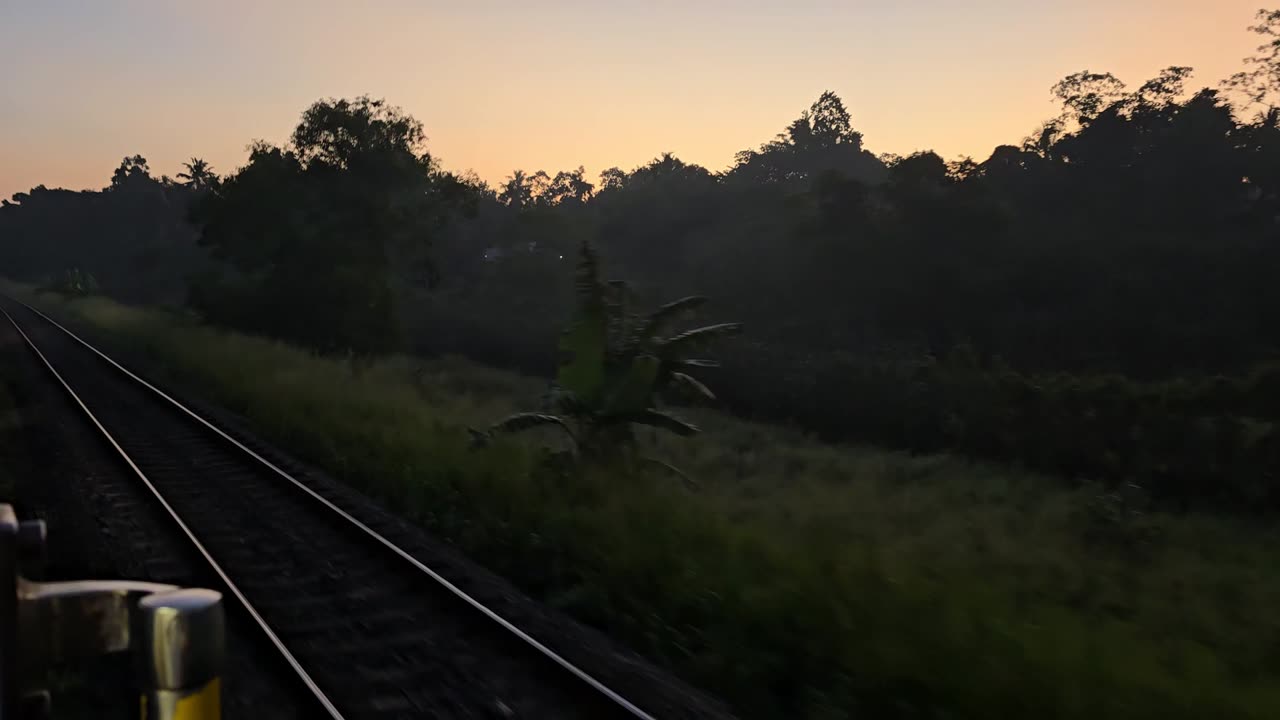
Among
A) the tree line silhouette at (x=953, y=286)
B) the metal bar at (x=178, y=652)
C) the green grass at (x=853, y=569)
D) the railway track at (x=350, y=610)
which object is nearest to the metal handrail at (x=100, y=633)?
the metal bar at (x=178, y=652)

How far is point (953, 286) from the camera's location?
4050 centimetres

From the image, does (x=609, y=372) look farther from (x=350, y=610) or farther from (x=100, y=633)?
(x=100, y=633)

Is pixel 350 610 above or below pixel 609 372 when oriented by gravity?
below

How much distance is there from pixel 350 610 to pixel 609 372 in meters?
6.37

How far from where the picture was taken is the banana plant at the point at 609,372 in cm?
1261

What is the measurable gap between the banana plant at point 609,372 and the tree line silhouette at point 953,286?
42.1 ft

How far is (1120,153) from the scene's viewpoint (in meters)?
47.9

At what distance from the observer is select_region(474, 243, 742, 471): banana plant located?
41.4 feet

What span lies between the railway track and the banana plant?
344cm

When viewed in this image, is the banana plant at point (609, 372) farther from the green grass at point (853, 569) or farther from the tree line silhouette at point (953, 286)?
the tree line silhouette at point (953, 286)

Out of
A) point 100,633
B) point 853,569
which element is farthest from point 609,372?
point 100,633

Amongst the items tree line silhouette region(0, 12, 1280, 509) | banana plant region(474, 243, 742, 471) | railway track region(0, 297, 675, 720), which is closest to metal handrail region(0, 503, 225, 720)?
railway track region(0, 297, 675, 720)

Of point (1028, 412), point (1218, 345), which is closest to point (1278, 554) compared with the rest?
point (1028, 412)

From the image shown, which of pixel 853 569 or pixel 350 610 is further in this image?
pixel 853 569
